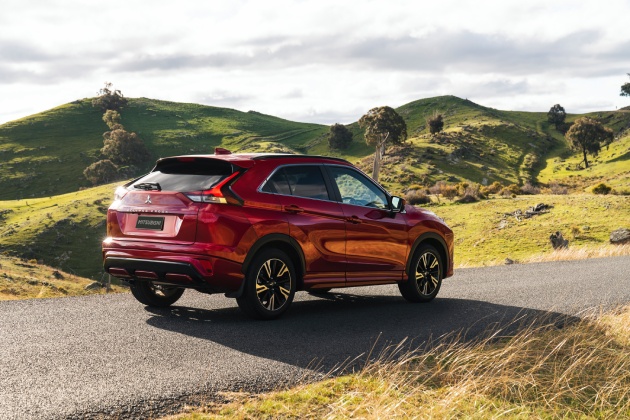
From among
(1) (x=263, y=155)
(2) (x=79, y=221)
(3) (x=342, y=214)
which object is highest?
(1) (x=263, y=155)

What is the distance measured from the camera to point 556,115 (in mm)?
142125

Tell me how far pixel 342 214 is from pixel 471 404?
3676mm

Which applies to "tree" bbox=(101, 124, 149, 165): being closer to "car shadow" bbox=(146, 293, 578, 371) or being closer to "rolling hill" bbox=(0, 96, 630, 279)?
"rolling hill" bbox=(0, 96, 630, 279)

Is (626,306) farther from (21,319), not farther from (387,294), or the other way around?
(21,319)

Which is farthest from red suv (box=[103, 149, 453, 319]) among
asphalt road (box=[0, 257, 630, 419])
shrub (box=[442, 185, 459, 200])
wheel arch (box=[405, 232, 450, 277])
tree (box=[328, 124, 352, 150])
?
tree (box=[328, 124, 352, 150])

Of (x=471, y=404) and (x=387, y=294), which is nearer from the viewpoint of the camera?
(x=471, y=404)

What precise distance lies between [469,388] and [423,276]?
441 cm

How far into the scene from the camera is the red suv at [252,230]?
7.12 meters

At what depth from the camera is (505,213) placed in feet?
147

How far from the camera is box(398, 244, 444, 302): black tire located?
9.51 meters

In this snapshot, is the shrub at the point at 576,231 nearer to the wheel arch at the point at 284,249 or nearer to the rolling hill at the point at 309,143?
the wheel arch at the point at 284,249

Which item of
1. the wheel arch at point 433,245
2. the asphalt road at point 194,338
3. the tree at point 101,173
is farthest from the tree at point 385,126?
the wheel arch at point 433,245

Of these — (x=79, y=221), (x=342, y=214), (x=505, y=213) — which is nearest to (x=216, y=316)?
(x=342, y=214)

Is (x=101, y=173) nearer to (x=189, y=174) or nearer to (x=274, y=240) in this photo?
(x=189, y=174)
